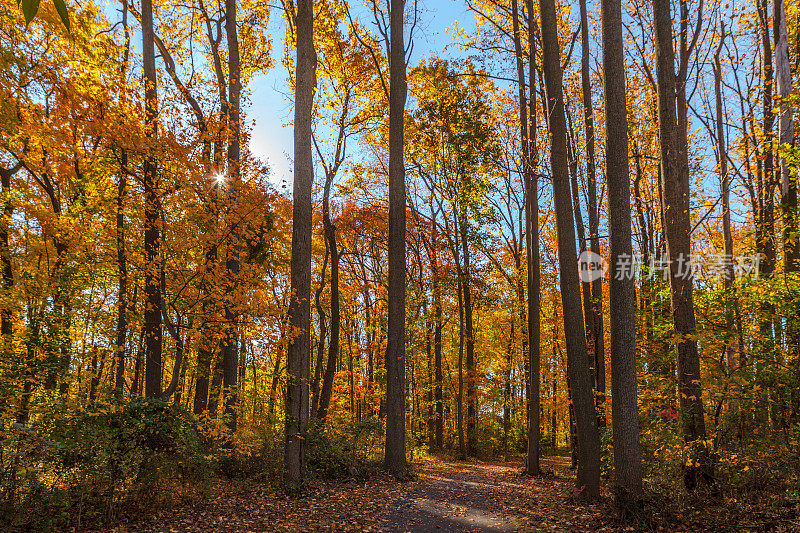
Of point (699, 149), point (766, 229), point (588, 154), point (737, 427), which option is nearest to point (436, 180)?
point (588, 154)

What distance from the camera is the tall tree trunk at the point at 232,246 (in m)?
9.18

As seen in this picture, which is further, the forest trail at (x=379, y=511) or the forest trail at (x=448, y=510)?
the forest trail at (x=448, y=510)

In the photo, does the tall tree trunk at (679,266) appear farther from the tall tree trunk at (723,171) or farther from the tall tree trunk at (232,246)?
the tall tree trunk at (232,246)

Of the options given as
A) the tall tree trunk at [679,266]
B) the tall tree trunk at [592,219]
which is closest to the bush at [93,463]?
the tall tree trunk at [679,266]

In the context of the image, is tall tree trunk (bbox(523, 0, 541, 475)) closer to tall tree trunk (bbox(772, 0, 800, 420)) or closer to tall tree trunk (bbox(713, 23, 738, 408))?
tall tree trunk (bbox(713, 23, 738, 408))

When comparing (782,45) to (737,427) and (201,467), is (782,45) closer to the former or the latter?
(737,427)

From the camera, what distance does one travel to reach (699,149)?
15.2 metres

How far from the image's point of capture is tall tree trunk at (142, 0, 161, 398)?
8.73m

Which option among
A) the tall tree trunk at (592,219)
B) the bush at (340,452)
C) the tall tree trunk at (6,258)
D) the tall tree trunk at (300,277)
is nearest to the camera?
the tall tree trunk at (300,277)

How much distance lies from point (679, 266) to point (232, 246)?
9.10 m

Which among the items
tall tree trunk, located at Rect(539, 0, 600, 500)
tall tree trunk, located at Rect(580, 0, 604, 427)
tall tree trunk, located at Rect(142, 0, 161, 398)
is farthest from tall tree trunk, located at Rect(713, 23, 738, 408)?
tall tree trunk, located at Rect(142, 0, 161, 398)

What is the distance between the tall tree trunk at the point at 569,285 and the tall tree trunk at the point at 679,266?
144cm

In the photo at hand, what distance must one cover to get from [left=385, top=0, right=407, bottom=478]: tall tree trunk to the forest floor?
3.04 ft

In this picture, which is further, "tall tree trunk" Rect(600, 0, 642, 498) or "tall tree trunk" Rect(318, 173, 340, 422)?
"tall tree trunk" Rect(318, 173, 340, 422)
